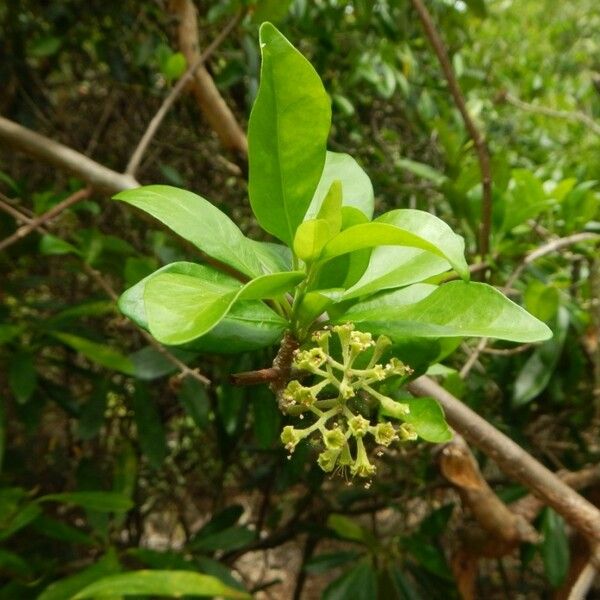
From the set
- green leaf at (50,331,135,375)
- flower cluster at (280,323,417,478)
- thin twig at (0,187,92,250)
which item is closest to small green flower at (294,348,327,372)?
flower cluster at (280,323,417,478)

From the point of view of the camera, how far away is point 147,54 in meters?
1.51

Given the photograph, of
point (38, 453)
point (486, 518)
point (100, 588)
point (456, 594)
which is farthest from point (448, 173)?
point (38, 453)

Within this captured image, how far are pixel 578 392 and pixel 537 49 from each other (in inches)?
88.5

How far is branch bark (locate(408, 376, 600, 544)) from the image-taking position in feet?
1.93

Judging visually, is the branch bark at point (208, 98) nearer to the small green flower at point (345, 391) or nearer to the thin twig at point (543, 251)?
the thin twig at point (543, 251)

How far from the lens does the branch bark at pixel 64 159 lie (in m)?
0.91

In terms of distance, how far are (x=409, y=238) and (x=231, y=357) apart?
1.79ft

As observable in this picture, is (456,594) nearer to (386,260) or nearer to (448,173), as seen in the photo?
(448,173)

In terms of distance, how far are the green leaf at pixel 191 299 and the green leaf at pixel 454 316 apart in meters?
0.07

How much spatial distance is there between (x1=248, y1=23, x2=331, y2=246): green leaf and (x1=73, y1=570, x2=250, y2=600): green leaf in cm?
64

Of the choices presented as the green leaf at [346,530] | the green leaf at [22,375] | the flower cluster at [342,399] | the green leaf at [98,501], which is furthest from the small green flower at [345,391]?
the green leaf at [346,530]

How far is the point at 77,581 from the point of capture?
108 centimetres

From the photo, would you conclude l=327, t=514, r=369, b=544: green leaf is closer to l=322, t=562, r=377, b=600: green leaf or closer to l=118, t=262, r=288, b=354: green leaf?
l=322, t=562, r=377, b=600: green leaf

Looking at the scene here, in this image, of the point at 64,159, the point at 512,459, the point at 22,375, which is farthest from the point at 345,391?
the point at 22,375
